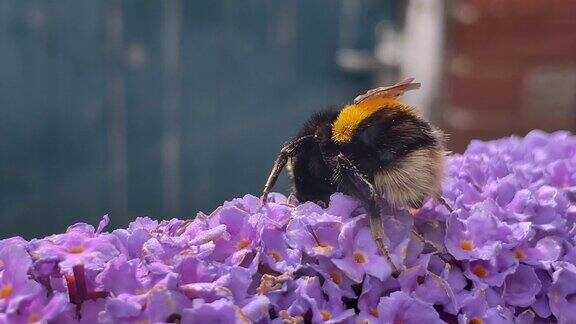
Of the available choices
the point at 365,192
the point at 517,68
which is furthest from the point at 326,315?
the point at 517,68

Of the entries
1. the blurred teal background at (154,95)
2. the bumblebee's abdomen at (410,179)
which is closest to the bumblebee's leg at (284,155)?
the bumblebee's abdomen at (410,179)

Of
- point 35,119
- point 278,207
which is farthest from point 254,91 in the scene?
point 278,207

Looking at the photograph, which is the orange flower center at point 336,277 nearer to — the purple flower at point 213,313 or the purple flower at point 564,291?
the purple flower at point 213,313

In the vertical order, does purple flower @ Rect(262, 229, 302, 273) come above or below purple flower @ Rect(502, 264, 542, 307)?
above

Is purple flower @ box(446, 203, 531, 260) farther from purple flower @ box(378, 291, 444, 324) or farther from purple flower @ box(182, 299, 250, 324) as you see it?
purple flower @ box(182, 299, 250, 324)

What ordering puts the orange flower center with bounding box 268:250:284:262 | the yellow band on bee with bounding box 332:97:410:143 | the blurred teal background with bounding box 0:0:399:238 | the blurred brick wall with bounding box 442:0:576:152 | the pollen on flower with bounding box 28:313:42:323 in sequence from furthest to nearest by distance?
the blurred teal background with bounding box 0:0:399:238 → the blurred brick wall with bounding box 442:0:576:152 → the yellow band on bee with bounding box 332:97:410:143 → the orange flower center with bounding box 268:250:284:262 → the pollen on flower with bounding box 28:313:42:323

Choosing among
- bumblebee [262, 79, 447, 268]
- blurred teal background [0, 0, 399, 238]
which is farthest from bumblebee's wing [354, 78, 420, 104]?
blurred teal background [0, 0, 399, 238]

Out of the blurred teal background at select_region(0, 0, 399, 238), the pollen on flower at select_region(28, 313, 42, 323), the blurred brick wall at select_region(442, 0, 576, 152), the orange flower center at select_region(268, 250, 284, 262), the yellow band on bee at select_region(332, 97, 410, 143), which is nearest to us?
the pollen on flower at select_region(28, 313, 42, 323)
